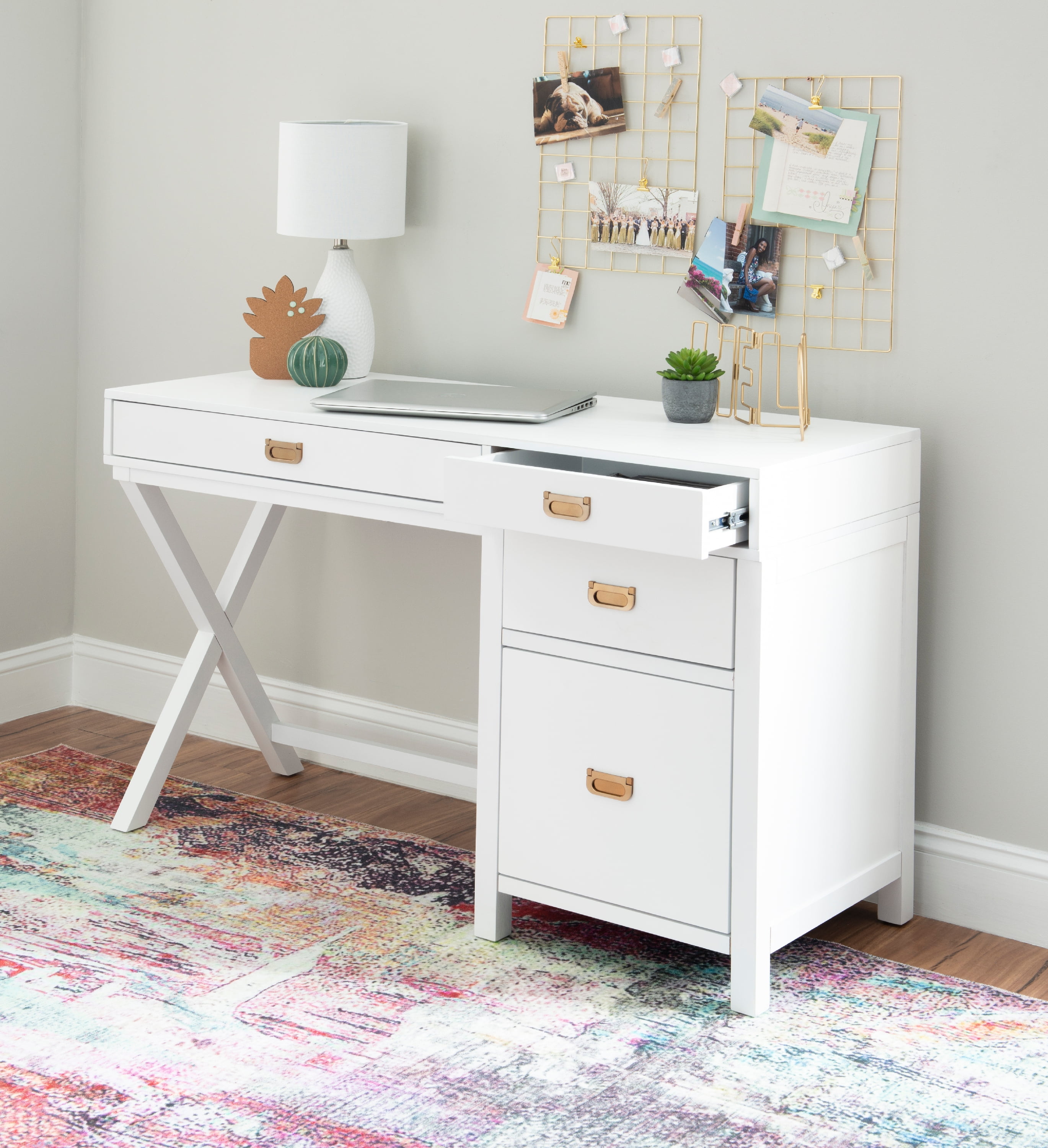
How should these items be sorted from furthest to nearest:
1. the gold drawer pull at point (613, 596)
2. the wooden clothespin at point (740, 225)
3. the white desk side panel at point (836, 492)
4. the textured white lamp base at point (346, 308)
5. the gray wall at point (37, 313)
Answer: the gray wall at point (37, 313) → the textured white lamp base at point (346, 308) → the wooden clothespin at point (740, 225) → the gold drawer pull at point (613, 596) → the white desk side panel at point (836, 492)

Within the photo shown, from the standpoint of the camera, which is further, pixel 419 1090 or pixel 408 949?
→ pixel 408 949

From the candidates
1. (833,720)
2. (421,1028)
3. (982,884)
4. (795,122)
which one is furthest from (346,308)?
(982,884)

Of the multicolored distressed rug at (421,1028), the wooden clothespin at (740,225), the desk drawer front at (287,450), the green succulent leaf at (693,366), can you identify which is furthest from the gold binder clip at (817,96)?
the multicolored distressed rug at (421,1028)

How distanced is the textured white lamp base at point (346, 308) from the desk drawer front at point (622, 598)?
66 cm

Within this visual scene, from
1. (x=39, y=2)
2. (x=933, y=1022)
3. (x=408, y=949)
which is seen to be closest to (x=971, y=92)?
(x=933, y=1022)

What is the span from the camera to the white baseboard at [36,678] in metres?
3.31

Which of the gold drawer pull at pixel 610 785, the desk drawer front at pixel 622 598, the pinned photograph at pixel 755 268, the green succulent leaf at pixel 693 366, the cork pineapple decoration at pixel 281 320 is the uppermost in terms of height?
the pinned photograph at pixel 755 268

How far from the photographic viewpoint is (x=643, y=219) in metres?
2.51

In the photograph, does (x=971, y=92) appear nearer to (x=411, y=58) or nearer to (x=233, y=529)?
(x=411, y=58)

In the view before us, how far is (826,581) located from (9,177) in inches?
80.9

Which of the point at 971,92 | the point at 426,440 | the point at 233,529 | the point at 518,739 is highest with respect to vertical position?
the point at 971,92

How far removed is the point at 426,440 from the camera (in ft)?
7.25

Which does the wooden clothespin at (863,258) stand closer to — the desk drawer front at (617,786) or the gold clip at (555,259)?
the gold clip at (555,259)

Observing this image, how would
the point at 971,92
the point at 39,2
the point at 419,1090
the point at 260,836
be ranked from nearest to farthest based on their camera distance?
the point at 419,1090 < the point at 971,92 < the point at 260,836 < the point at 39,2
